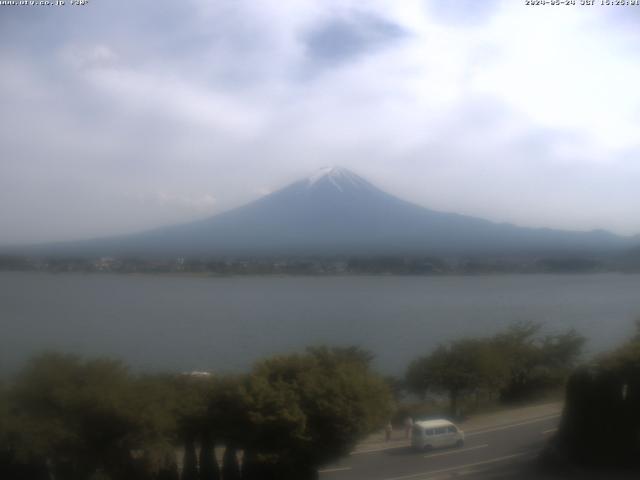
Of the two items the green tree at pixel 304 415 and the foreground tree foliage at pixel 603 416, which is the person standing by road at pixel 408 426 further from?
the foreground tree foliage at pixel 603 416

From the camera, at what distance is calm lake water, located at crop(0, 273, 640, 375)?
22.6ft

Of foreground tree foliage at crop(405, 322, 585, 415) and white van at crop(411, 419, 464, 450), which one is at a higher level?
foreground tree foliage at crop(405, 322, 585, 415)

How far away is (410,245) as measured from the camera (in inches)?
504

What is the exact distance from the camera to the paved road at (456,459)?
17.3 ft

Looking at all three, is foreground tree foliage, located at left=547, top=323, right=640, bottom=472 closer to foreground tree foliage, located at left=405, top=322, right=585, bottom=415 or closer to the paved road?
the paved road

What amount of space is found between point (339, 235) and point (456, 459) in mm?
8578

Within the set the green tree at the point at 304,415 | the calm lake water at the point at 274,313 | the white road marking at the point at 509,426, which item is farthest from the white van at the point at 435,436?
the calm lake water at the point at 274,313

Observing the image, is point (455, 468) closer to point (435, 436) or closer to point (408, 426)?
point (435, 436)

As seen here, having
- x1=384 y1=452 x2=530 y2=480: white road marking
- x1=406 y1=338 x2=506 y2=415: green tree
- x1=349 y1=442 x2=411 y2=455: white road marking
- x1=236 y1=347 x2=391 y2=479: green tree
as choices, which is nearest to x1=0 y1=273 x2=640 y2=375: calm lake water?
x1=406 y1=338 x2=506 y2=415: green tree

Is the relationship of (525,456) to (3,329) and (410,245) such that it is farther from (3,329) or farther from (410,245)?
(410,245)

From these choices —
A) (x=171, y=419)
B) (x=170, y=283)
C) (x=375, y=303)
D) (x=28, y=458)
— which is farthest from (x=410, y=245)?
(x=28, y=458)

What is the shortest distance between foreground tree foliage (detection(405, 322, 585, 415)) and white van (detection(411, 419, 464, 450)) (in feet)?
3.61

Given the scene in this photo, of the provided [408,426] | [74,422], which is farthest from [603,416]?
[74,422]

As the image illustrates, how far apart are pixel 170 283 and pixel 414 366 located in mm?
4313
